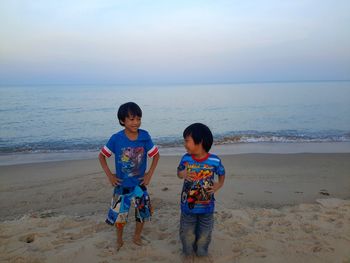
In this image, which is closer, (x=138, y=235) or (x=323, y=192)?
(x=138, y=235)

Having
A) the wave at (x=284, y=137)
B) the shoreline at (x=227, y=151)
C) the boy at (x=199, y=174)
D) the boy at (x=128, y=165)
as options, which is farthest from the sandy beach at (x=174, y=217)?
the wave at (x=284, y=137)

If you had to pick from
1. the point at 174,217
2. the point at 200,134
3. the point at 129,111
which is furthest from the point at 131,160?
the point at 174,217

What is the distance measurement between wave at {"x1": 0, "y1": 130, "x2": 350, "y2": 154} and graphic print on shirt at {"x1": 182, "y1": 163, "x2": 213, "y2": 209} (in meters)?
9.36

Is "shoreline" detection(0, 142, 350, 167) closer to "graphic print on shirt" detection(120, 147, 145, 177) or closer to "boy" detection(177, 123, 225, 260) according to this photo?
"graphic print on shirt" detection(120, 147, 145, 177)

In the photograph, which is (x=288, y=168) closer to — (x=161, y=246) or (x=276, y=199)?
(x=276, y=199)

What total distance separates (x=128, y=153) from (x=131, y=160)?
0.08 m

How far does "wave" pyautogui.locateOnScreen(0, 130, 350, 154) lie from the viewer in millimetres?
11992

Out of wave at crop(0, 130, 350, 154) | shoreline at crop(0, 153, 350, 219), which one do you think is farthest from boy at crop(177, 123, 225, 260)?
wave at crop(0, 130, 350, 154)

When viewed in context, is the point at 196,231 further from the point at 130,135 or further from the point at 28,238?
the point at 28,238

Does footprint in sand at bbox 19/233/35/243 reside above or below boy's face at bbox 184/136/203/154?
below

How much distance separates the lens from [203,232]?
300 centimetres

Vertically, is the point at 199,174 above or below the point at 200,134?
below

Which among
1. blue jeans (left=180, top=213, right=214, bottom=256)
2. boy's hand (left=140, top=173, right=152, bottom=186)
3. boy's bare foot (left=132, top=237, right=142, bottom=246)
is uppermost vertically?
boy's hand (left=140, top=173, right=152, bottom=186)

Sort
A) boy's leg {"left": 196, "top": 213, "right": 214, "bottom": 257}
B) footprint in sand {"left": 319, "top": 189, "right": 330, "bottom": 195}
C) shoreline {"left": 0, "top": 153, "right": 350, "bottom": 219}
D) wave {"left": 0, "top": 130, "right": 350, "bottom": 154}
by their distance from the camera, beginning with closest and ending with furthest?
boy's leg {"left": 196, "top": 213, "right": 214, "bottom": 257} → shoreline {"left": 0, "top": 153, "right": 350, "bottom": 219} → footprint in sand {"left": 319, "top": 189, "right": 330, "bottom": 195} → wave {"left": 0, "top": 130, "right": 350, "bottom": 154}
